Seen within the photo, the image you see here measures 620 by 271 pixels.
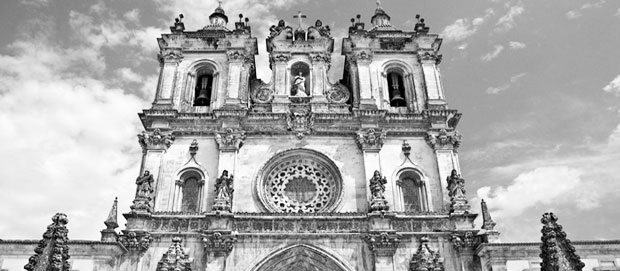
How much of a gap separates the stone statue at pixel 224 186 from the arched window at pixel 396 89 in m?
9.34

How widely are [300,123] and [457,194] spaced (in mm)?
7663

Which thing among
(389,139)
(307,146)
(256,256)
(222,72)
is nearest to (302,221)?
(256,256)

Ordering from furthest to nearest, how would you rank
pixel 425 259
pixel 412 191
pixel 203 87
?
pixel 203 87
pixel 412 191
pixel 425 259

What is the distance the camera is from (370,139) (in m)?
22.0

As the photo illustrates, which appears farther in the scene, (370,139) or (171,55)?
(171,55)

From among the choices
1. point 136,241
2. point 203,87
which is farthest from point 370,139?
point 136,241

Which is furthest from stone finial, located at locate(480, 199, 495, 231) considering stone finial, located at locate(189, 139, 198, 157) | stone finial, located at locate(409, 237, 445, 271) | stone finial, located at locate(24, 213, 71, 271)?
stone finial, located at locate(24, 213, 71, 271)

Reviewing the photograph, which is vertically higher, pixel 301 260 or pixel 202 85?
pixel 202 85

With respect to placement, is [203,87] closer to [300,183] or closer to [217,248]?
[300,183]

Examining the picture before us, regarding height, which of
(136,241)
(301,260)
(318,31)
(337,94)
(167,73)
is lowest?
(301,260)

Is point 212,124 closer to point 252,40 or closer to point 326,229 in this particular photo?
point 252,40

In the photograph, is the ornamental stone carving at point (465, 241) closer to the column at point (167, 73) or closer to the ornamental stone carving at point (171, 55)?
the column at point (167, 73)

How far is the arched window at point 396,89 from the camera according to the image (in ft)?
80.7

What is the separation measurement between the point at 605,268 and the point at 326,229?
1018 cm
